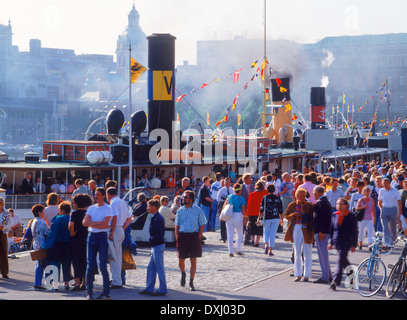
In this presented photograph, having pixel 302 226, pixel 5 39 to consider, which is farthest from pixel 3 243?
pixel 5 39

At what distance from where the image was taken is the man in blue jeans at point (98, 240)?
1054 centimetres

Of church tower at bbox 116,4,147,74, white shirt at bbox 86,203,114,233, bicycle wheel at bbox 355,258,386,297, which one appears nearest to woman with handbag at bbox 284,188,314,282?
bicycle wheel at bbox 355,258,386,297

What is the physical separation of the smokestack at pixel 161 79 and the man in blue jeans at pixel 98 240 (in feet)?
67.8

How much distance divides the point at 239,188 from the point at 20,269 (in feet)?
14.8

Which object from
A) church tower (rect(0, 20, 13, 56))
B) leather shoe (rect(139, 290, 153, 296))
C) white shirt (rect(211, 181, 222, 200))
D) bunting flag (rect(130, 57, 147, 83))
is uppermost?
church tower (rect(0, 20, 13, 56))

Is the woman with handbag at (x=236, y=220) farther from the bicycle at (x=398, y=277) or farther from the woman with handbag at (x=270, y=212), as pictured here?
the bicycle at (x=398, y=277)

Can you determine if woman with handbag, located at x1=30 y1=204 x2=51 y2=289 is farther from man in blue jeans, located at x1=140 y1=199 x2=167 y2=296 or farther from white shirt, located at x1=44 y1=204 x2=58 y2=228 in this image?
man in blue jeans, located at x1=140 y1=199 x2=167 y2=296

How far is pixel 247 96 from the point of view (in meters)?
112

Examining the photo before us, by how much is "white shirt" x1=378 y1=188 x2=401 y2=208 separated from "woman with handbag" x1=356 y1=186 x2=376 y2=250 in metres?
0.26

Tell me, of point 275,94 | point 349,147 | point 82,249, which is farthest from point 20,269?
point 349,147

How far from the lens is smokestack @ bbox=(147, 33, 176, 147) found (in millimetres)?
31109
